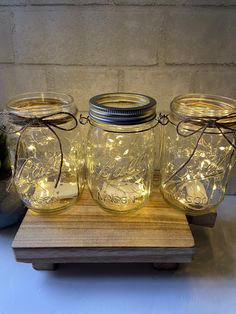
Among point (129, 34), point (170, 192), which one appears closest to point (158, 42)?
point (129, 34)

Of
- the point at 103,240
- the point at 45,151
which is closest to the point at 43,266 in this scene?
the point at 103,240

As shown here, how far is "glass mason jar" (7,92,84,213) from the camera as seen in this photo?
54cm

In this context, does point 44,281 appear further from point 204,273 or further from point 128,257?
point 204,273

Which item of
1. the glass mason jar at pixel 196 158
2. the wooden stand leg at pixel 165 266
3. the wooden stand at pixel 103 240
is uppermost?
the glass mason jar at pixel 196 158

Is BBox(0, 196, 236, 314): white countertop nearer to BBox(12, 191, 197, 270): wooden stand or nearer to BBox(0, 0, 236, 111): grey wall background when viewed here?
BBox(12, 191, 197, 270): wooden stand

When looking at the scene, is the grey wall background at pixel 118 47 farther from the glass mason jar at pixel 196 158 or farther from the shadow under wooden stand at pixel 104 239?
the shadow under wooden stand at pixel 104 239

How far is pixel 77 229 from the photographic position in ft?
1.80

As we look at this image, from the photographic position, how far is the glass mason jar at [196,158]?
576 mm

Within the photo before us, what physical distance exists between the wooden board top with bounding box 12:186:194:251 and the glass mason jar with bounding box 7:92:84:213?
35 millimetres

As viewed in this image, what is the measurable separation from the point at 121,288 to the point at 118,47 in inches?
18.8

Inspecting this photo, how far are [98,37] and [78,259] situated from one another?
1.45ft

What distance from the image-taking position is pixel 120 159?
2.17 feet

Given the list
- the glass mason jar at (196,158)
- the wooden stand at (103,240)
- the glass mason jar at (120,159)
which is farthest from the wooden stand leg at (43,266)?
the glass mason jar at (196,158)

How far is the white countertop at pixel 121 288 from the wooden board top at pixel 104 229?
8 centimetres
